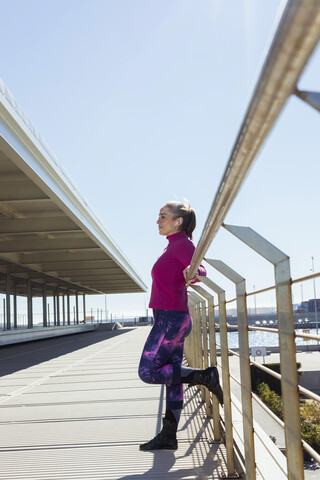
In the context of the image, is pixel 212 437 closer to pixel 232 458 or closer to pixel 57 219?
pixel 232 458

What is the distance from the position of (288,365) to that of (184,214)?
1.97 m

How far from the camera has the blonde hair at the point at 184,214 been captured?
345 cm

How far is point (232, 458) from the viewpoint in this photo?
111 inches

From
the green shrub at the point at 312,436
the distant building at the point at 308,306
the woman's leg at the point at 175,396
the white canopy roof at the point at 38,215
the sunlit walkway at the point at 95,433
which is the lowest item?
the green shrub at the point at 312,436

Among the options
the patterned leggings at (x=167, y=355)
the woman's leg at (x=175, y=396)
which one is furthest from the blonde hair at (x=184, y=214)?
the woman's leg at (x=175, y=396)

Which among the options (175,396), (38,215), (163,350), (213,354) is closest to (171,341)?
(163,350)

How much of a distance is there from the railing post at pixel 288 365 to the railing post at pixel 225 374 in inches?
51.2

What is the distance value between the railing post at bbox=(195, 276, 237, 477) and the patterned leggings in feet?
0.98

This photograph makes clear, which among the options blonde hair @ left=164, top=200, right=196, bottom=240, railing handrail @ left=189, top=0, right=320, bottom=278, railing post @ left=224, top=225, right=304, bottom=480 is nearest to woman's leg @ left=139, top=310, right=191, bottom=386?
blonde hair @ left=164, top=200, right=196, bottom=240

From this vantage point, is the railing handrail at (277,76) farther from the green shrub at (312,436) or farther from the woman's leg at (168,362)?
the green shrub at (312,436)

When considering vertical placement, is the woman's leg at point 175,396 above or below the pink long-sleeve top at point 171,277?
below

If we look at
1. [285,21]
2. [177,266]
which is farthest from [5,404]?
[285,21]

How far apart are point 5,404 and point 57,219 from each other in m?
12.6

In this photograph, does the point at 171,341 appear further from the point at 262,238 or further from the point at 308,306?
the point at 262,238
